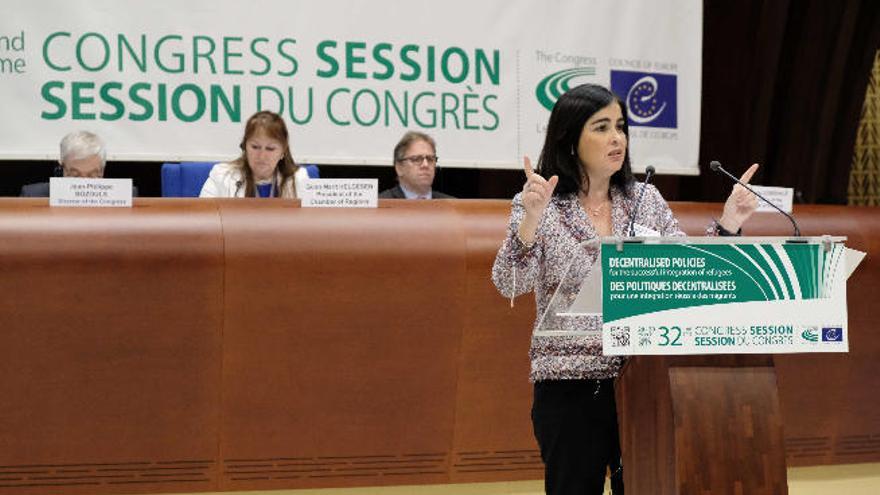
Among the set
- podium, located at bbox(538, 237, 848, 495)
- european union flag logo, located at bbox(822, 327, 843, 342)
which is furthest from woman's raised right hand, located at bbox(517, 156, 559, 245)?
european union flag logo, located at bbox(822, 327, 843, 342)

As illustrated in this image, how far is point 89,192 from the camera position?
364 cm

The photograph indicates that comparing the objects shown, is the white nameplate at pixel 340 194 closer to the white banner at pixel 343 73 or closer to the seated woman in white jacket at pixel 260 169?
the seated woman in white jacket at pixel 260 169

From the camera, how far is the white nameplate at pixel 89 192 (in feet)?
11.8

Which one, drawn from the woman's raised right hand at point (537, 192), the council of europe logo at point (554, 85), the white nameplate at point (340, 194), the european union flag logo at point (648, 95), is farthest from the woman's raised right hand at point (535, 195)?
the european union flag logo at point (648, 95)

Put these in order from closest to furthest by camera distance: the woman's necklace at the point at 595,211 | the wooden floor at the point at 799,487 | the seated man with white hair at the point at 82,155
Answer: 1. the woman's necklace at the point at 595,211
2. the wooden floor at the point at 799,487
3. the seated man with white hair at the point at 82,155

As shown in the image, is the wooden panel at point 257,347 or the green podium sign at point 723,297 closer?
the green podium sign at point 723,297

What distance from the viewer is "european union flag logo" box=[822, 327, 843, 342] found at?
214 centimetres

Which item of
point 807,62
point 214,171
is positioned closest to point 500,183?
point 807,62

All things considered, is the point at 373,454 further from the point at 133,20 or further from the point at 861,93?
A: the point at 861,93

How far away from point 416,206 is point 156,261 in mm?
854

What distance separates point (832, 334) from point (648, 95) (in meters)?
3.88

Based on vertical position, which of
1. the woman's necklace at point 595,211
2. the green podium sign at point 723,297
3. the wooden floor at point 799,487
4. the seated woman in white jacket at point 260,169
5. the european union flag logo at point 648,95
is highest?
the european union flag logo at point 648,95

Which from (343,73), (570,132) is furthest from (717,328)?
(343,73)

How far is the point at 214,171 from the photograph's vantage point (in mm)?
4492
